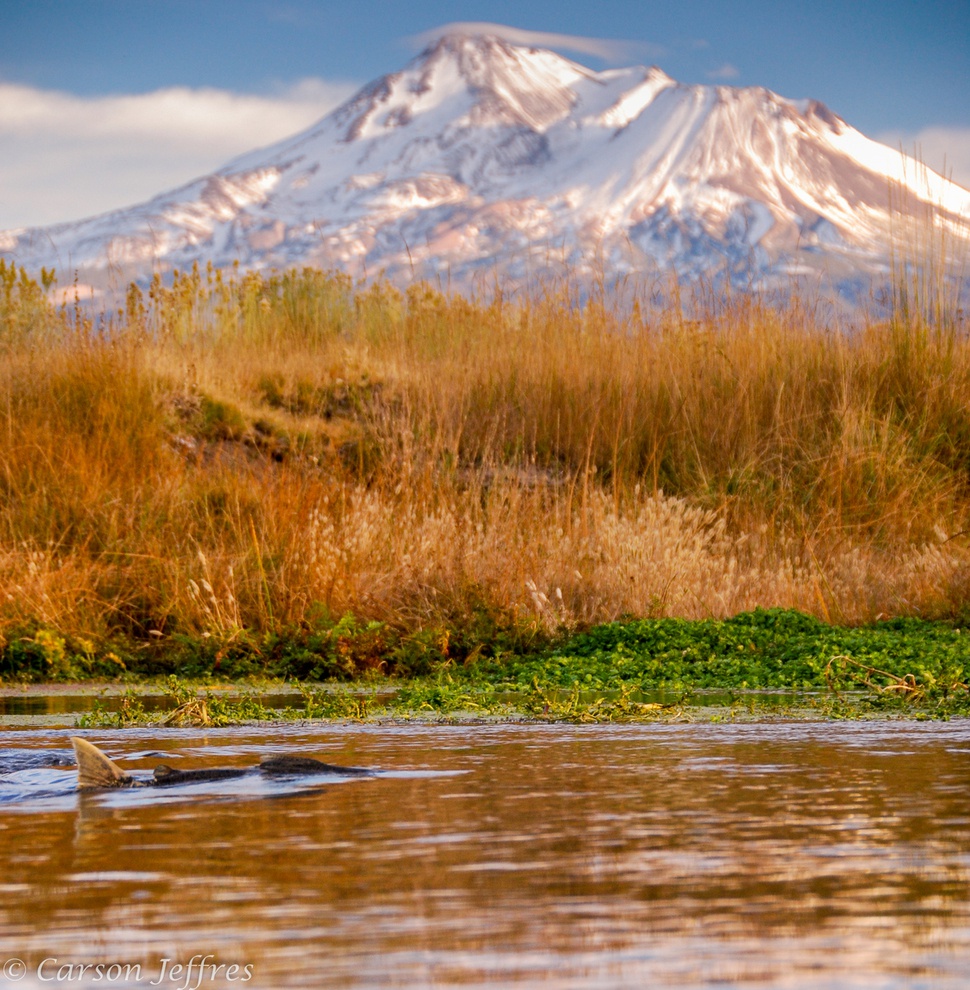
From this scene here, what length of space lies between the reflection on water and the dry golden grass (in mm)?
5095

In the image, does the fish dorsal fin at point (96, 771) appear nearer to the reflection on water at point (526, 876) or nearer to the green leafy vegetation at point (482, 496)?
the reflection on water at point (526, 876)

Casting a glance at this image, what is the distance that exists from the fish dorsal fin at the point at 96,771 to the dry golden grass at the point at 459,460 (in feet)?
16.7

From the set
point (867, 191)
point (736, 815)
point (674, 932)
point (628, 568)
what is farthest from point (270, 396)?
point (867, 191)

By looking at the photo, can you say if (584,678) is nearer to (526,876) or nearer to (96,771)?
(96,771)

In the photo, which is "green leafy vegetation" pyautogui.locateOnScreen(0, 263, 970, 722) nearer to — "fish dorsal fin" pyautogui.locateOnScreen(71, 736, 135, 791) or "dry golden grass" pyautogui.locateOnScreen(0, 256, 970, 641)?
"dry golden grass" pyautogui.locateOnScreen(0, 256, 970, 641)

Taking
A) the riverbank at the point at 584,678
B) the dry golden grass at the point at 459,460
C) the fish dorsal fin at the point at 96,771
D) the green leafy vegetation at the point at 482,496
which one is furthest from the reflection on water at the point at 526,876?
the dry golden grass at the point at 459,460

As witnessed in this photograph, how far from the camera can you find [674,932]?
262cm

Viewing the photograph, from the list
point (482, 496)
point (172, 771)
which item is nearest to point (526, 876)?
point (172, 771)

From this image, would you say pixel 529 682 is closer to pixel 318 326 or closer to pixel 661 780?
pixel 661 780

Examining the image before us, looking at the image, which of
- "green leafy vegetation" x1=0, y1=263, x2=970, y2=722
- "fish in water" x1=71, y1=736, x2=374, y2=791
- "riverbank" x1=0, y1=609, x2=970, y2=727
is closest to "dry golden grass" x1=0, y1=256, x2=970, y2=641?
"green leafy vegetation" x1=0, y1=263, x2=970, y2=722

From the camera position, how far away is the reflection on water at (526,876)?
8.02 feet

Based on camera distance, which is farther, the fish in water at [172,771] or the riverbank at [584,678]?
the riverbank at [584,678]

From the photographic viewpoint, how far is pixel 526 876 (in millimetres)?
3119

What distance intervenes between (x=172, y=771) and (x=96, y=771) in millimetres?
216
